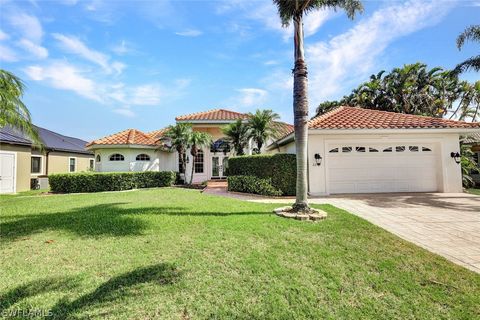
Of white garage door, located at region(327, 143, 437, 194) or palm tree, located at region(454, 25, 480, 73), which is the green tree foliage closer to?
palm tree, located at region(454, 25, 480, 73)

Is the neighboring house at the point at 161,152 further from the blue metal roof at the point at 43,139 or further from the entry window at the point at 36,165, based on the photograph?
the entry window at the point at 36,165

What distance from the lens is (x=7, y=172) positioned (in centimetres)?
1728

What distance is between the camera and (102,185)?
16594 mm

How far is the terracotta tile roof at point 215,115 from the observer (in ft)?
68.3

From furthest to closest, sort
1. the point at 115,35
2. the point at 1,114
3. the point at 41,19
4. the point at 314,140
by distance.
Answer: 1. the point at 314,140
2. the point at 115,35
3. the point at 41,19
4. the point at 1,114

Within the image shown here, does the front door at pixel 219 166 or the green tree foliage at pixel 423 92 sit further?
the green tree foliage at pixel 423 92

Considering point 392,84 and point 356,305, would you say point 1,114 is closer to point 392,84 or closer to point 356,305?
point 356,305

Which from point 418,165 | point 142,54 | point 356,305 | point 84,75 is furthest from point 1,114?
point 418,165

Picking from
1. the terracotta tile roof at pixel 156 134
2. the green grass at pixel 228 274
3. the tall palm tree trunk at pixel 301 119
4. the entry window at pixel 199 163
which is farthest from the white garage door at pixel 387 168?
the terracotta tile roof at pixel 156 134

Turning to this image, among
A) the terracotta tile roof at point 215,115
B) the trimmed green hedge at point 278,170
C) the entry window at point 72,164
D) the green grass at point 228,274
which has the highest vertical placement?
the terracotta tile roof at point 215,115

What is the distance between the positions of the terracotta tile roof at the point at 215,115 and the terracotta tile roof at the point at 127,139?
3434mm

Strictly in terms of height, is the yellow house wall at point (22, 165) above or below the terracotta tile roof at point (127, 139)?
below

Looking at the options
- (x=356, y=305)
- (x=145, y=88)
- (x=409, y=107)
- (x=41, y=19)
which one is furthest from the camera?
(x=409, y=107)

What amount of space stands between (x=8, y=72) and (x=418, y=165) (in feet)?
64.0
